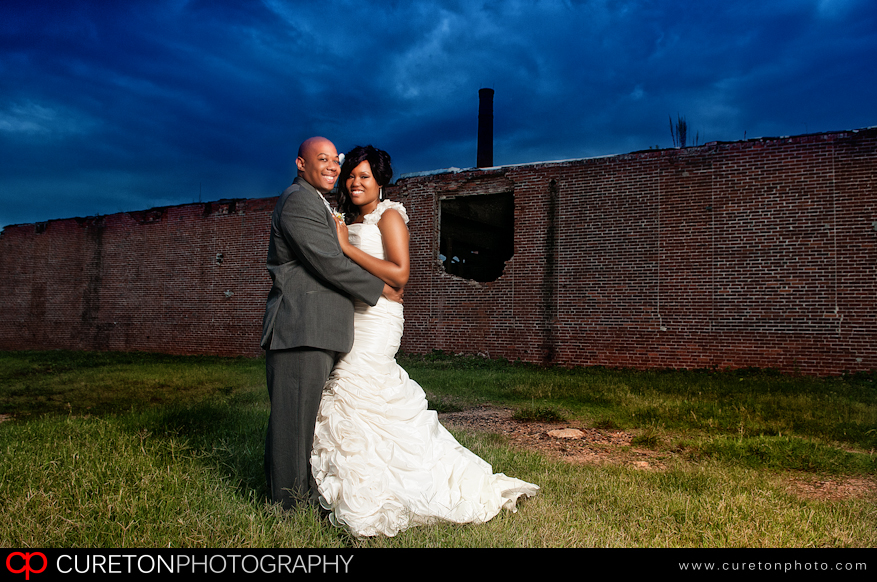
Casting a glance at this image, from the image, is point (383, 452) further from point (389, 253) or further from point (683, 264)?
point (683, 264)

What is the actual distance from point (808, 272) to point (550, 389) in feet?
18.0

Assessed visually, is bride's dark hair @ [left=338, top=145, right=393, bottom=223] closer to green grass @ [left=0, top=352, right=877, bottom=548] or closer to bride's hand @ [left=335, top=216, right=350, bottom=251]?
bride's hand @ [left=335, top=216, right=350, bottom=251]

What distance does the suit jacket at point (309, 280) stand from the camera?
2340 mm

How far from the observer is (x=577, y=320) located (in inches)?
428

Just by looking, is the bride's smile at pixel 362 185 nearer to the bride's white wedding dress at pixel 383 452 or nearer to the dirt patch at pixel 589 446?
the bride's white wedding dress at pixel 383 452

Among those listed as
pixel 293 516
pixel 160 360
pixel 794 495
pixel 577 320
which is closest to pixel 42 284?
pixel 160 360

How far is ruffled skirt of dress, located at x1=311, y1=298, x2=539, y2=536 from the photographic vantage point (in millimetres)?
2332

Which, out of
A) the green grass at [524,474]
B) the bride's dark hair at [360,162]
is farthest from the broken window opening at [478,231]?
the bride's dark hair at [360,162]

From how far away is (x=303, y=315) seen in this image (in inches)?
92.9

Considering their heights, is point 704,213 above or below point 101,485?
above

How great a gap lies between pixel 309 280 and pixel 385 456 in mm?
917
